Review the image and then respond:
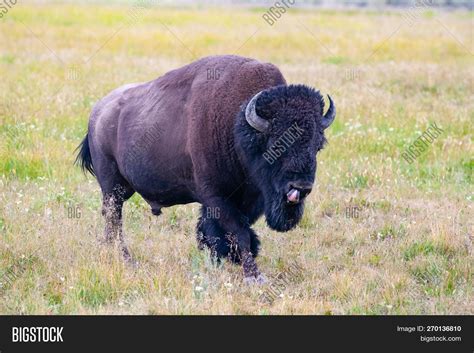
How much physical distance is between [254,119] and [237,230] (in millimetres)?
1206

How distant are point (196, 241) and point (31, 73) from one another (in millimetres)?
10535

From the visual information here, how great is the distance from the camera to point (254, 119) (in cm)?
725

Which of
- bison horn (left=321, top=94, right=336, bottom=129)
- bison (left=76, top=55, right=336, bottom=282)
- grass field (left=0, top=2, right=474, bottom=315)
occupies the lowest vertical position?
grass field (left=0, top=2, right=474, bottom=315)

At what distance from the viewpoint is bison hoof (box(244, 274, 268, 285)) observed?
7.52 m

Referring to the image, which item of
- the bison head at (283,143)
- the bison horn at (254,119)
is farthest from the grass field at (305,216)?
the bison horn at (254,119)

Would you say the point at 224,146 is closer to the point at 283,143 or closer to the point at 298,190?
the point at 283,143

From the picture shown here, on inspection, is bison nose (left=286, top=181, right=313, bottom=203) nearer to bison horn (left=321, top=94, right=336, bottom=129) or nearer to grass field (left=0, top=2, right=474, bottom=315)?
bison horn (left=321, top=94, right=336, bottom=129)

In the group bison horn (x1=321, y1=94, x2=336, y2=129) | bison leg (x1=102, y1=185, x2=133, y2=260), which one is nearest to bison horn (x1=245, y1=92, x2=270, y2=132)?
bison horn (x1=321, y1=94, x2=336, y2=129)

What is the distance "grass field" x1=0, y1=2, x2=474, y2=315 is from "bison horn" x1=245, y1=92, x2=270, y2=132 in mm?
1390

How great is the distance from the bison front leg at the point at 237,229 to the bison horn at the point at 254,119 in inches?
37.4

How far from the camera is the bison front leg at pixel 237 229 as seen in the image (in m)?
7.71

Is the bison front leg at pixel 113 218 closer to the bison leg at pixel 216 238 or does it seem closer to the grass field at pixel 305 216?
the grass field at pixel 305 216

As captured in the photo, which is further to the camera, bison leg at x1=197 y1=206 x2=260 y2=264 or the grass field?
bison leg at x1=197 y1=206 x2=260 y2=264

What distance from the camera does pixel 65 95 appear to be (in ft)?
50.5
